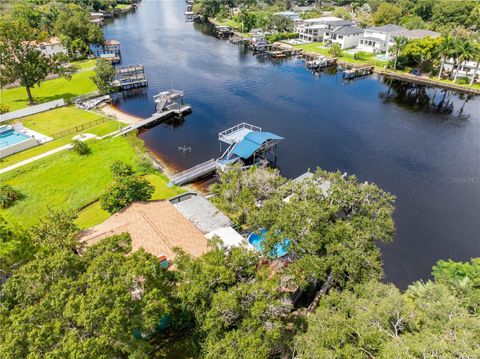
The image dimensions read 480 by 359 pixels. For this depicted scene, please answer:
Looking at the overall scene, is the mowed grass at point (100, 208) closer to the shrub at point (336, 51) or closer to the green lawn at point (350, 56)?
the green lawn at point (350, 56)

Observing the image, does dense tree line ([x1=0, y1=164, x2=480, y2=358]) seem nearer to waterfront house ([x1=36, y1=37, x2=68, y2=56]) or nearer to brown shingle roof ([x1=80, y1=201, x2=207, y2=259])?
brown shingle roof ([x1=80, y1=201, x2=207, y2=259])

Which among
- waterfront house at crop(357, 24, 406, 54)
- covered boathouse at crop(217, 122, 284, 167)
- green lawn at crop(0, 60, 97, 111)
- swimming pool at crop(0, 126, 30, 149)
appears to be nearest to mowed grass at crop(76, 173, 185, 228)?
covered boathouse at crop(217, 122, 284, 167)

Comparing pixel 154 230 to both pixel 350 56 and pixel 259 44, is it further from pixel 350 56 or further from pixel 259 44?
pixel 259 44

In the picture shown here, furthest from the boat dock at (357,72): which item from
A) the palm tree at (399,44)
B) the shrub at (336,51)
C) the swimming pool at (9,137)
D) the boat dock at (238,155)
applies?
the swimming pool at (9,137)

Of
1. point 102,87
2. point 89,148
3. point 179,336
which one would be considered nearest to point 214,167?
point 89,148

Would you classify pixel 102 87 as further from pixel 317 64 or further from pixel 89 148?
pixel 317 64

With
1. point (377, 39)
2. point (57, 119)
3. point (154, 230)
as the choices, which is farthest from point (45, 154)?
point (377, 39)
